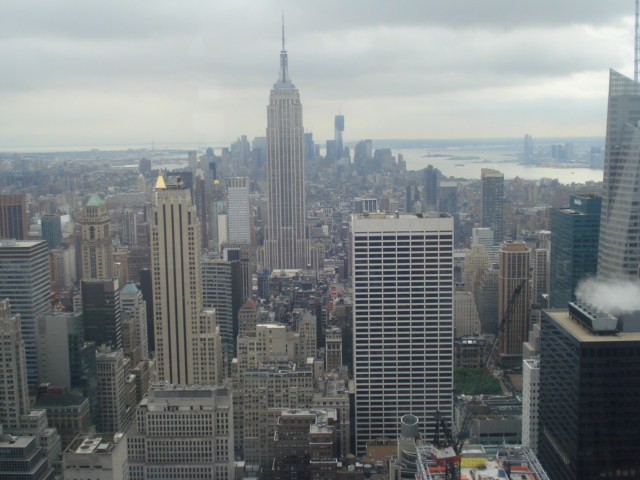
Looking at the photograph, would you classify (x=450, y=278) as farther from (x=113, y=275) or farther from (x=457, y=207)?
(x=113, y=275)

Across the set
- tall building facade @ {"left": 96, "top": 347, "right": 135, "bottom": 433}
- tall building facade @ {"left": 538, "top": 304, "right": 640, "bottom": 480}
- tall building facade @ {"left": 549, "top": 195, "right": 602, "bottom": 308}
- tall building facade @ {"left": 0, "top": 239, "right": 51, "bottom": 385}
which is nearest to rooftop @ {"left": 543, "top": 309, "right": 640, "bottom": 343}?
tall building facade @ {"left": 538, "top": 304, "right": 640, "bottom": 480}

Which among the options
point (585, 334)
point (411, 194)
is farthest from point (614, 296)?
point (411, 194)

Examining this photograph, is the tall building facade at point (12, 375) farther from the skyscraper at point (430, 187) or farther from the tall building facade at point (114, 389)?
the skyscraper at point (430, 187)

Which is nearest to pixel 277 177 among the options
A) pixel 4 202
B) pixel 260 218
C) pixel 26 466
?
pixel 260 218

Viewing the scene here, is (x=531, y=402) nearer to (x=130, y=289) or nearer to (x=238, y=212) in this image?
(x=130, y=289)

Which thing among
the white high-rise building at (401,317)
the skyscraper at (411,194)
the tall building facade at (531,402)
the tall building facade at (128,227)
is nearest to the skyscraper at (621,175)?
the tall building facade at (531,402)

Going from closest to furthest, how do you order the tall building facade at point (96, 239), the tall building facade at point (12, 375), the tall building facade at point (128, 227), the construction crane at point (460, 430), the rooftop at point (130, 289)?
the construction crane at point (460, 430), the tall building facade at point (12, 375), the rooftop at point (130, 289), the tall building facade at point (128, 227), the tall building facade at point (96, 239)

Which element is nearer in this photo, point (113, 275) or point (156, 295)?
point (156, 295)

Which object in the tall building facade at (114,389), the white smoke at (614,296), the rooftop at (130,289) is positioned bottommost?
the tall building facade at (114,389)
